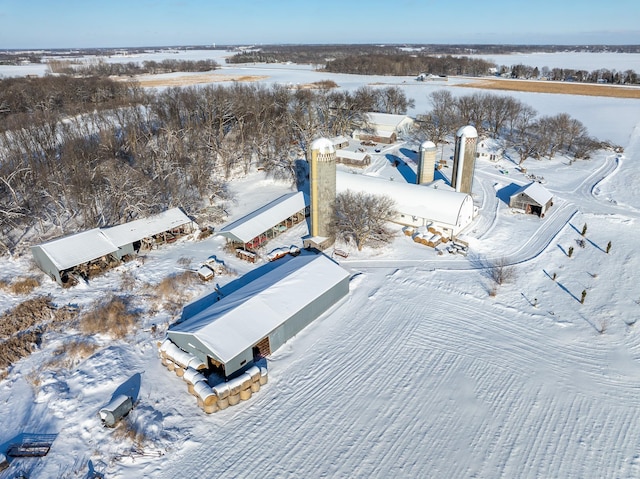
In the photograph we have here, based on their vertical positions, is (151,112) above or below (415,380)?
above

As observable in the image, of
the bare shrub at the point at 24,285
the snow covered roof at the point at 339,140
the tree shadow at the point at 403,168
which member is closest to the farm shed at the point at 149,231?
the bare shrub at the point at 24,285

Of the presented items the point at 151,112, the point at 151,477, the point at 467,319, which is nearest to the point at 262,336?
the point at 151,477

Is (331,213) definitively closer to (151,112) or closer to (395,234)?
(395,234)

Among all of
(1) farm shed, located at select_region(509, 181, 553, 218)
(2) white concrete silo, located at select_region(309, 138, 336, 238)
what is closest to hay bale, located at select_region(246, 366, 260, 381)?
(2) white concrete silo, located at select_region(309, 138, 336, 238)

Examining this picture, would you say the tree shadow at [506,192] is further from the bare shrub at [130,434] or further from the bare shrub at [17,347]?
the bare shrub at [17,347]

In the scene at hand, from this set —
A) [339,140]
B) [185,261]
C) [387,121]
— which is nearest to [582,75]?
[387,121]

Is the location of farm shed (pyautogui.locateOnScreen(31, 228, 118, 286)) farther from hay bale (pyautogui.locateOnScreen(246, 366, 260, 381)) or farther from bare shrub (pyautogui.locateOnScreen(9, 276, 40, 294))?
hay bale (pyautogui.locateOnScreen(246, 366, 260, 381))

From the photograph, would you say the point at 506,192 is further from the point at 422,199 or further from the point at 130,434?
the point at 130,434
